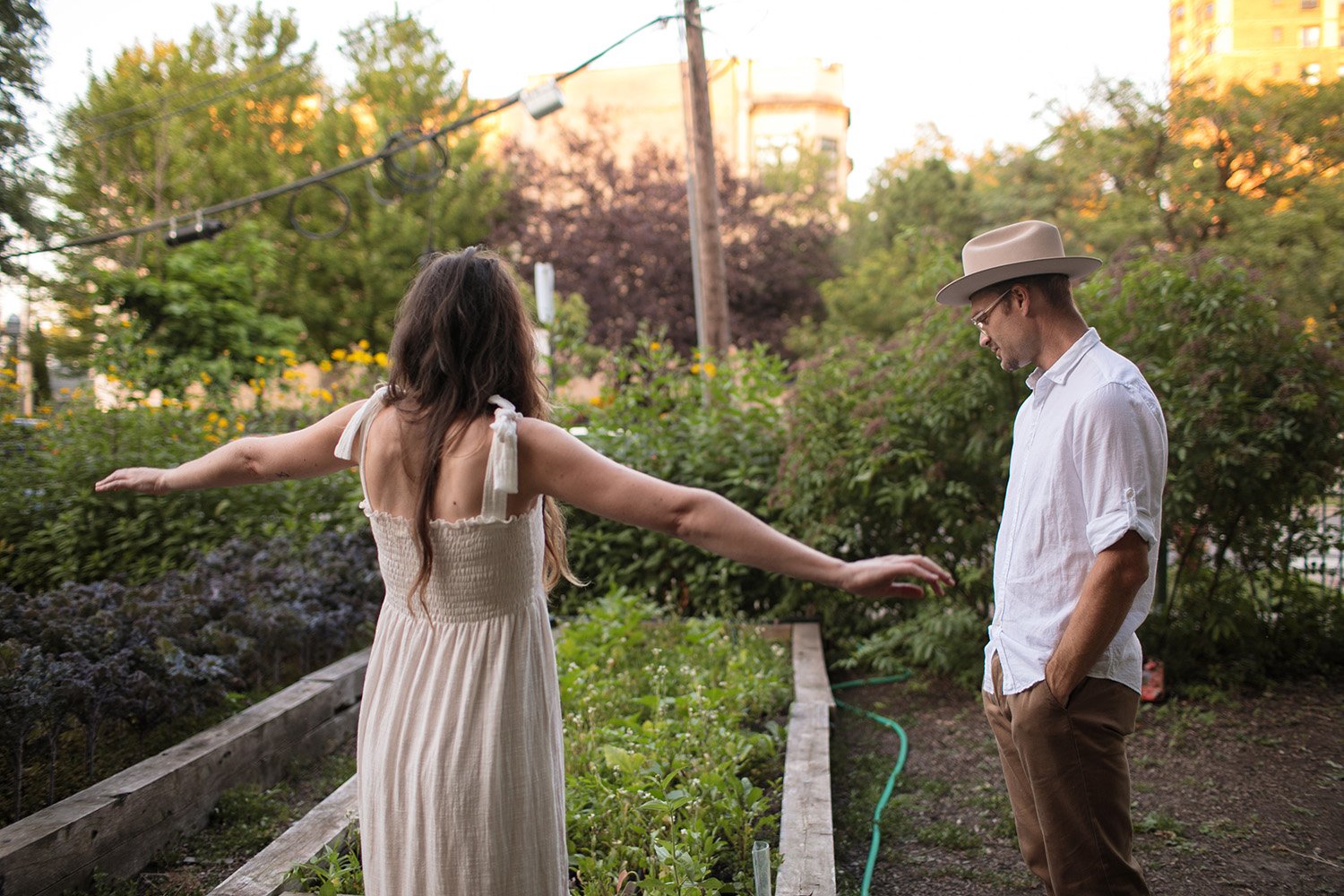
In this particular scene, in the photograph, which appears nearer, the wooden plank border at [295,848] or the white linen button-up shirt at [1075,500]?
the white linen button-up shirt at [1075,500]

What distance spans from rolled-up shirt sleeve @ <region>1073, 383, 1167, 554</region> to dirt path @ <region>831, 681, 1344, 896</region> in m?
1.95

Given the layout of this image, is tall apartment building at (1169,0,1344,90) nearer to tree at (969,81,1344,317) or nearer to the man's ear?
tree at (969,81,1344,317)

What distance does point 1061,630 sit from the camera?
2365 mm

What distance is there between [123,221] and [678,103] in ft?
66.0

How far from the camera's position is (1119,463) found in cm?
223

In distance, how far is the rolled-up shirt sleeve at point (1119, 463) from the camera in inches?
86.4

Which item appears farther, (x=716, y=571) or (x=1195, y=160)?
(x=1195, y=160)

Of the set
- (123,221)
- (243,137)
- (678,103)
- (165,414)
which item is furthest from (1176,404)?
(678,103)

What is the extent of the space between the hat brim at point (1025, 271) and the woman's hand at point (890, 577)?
0.83 metres

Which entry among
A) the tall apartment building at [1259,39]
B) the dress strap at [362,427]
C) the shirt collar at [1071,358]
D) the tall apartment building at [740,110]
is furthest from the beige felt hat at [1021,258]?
the tall apartment building at [740,110]

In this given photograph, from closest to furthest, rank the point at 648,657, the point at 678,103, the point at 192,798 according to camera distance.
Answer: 1. the point at 192,798
2. the point at 648,657
3. the point at 678,103

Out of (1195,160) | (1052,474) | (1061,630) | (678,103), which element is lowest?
(1061,630)

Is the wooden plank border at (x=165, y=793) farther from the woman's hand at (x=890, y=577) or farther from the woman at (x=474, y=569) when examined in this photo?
the woman's hand at (x=890, y=577)

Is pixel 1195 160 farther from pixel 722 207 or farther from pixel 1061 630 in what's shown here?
pixel 1061 630
